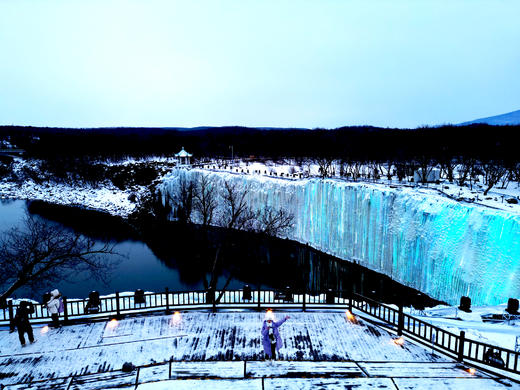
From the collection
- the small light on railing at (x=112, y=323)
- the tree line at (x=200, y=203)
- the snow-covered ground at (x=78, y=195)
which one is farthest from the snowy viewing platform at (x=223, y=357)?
the snow-covered ground at (x=78, y=195)

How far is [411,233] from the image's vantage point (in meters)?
24.1

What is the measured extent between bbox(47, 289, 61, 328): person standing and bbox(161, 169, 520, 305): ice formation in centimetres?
1936

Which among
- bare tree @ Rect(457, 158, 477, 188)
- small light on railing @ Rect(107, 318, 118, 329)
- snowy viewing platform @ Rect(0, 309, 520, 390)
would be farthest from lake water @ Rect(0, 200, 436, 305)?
bare tree @ Rect(457, 158, 477, 188)

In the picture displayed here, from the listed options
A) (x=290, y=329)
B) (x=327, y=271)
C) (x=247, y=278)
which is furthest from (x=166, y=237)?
(x=290, y=329)

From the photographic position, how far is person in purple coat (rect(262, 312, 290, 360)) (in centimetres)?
829

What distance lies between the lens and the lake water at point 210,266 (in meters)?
24.0

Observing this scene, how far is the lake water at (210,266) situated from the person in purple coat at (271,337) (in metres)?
11.0

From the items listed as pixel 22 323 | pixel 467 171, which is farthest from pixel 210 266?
pixel 467 171

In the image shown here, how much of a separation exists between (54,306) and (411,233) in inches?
855

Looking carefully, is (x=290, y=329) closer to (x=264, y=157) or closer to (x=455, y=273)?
(x=455, y=273)

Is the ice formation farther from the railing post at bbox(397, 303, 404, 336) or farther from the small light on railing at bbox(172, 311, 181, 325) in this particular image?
the small light on railing at bbox(172, 311, 181, 325)

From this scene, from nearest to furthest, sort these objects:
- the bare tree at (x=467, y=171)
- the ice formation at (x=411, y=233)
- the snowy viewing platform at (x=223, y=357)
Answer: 1. the snowy viewing platform at (x=223, y=357)
2. the ice formation at (x=411, y=233)
3. the bare tree at (x=467, y=171)

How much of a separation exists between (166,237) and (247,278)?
48.6 ft

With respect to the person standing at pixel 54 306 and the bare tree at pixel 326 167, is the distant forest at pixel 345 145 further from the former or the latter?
the person standing at pixel 54 306
